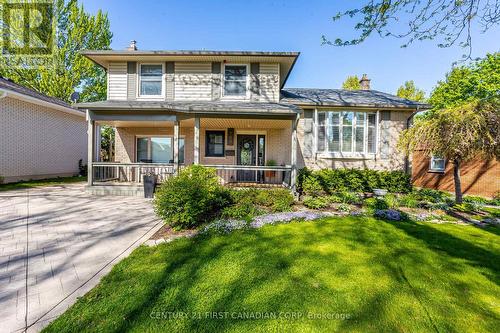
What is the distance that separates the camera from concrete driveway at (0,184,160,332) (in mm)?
2711

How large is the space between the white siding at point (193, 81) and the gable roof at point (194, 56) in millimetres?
281

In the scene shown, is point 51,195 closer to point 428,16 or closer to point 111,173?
point 111,173

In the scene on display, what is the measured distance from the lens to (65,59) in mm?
21406

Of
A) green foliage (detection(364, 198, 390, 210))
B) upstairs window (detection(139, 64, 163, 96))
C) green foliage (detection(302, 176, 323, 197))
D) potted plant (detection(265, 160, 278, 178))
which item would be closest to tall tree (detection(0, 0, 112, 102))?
upstairs window (detection(139, 64, 163, 96))

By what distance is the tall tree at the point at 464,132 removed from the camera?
255 inches

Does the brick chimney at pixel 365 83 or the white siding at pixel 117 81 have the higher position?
the brick chimney at pixel 365 83

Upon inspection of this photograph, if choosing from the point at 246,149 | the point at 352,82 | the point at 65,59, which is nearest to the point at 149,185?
the point at 246,149

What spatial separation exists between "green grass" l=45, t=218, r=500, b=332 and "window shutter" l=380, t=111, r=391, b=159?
20.5ft

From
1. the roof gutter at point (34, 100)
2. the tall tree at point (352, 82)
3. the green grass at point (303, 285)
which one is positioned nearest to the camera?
the green grass at point (303, 285)

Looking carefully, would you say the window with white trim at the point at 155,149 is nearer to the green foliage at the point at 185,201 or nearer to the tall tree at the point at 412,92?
the green foliage at the point at 185,201

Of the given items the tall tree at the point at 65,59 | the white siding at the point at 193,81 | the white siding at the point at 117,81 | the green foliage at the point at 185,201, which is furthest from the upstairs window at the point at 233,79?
the tall tree at the point at 65,59

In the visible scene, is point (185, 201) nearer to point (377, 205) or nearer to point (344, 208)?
point (344, 208)

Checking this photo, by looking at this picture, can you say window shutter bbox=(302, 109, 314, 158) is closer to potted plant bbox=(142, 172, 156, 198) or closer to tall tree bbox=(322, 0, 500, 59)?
tall tree bbox=(322, 0, 500, 59)

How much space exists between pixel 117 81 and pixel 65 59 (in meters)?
16.8
